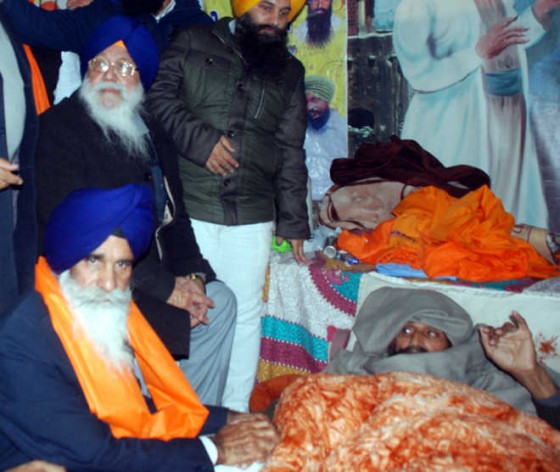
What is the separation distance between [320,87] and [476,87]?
98 centimetres

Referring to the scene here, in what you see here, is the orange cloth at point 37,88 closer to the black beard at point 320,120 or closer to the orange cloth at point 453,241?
the orange cloth at point 453,241

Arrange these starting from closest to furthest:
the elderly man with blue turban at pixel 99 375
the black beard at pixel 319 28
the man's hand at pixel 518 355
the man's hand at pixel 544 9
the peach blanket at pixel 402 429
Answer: the elderly man with blue turban at pixel 99 375
the peach blanket at pixel 402 429
the man's hand at pixel 518 355
the man's hand at pixel 544 9
the black beard at pixel 319 28

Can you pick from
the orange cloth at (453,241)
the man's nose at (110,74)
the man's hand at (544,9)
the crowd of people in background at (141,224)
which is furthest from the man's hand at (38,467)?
the man's hand at (544,9)

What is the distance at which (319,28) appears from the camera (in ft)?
14.4

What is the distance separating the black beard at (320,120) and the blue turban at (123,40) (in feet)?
6.16

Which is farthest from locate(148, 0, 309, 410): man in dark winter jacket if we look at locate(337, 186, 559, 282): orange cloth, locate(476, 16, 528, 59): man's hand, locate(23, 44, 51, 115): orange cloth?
locate(476, 16, 528, 59): man's hand

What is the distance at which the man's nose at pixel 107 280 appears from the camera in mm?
2051

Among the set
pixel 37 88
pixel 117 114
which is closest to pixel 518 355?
pixel 117 114

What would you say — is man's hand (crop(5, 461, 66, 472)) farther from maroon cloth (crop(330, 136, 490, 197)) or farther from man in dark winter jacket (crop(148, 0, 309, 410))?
maroon cloth (crop(330, 136, 490, 197))

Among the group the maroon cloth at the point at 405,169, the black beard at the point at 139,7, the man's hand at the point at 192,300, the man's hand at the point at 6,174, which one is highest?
the black beard at the point at 139,7

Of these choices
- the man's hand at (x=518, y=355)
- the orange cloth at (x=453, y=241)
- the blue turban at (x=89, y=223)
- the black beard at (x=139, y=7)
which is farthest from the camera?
the orange cloth at (x=453, y=241)

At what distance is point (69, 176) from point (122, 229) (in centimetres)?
52

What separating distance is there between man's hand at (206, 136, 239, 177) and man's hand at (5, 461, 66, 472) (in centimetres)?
154

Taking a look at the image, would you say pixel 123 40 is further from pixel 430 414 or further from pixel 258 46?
pixel 430 414
